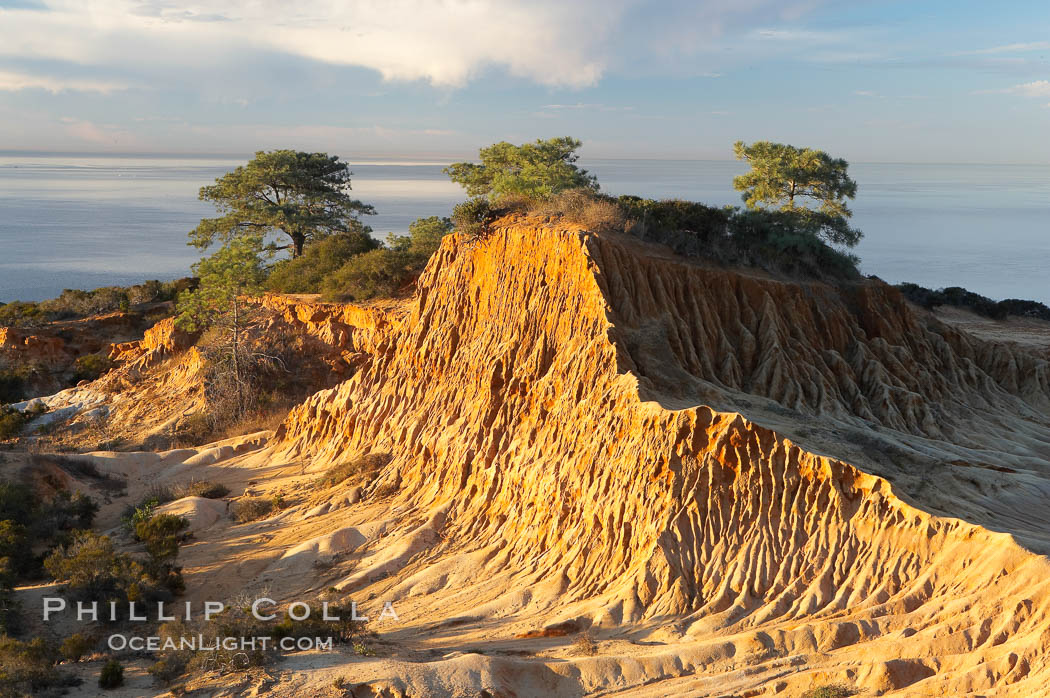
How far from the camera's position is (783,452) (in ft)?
50.4

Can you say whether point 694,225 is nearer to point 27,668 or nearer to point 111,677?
point 111,677

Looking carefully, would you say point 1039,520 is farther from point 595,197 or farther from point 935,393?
point 595,197

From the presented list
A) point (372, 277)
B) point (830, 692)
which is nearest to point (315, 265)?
point (372, 277)

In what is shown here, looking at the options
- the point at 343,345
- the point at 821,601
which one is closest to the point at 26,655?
the point at 821,601

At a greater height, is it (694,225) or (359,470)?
(694,225)

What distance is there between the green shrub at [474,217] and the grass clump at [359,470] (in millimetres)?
7126

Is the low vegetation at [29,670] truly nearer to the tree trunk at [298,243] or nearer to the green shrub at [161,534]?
the green shrub at [161,534]

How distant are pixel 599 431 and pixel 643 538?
2.64m

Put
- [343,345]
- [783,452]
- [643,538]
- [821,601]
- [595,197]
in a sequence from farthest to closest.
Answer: [343,345] < [595,197] < [643,538] < [783,452] < [821,601]

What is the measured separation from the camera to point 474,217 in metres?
25.4

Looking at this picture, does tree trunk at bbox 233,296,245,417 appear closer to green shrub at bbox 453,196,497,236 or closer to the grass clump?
the grass clump

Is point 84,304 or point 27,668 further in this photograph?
point 84,304

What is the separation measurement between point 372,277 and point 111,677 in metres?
20.6

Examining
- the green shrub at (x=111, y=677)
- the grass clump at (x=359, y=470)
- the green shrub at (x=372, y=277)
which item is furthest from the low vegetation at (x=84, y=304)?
the green shrub at (x=111, y=677)
